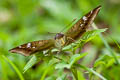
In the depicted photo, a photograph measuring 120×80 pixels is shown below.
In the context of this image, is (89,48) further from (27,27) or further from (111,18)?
(27,27)

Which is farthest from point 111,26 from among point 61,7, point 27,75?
point 27,75

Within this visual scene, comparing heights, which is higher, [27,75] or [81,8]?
[81,8]

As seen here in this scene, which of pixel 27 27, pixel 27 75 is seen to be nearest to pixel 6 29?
pixel 27 27

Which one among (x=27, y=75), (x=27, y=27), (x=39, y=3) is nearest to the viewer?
(x=27, y=75)

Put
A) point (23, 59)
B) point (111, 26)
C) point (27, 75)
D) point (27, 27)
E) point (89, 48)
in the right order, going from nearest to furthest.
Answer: point (27, 75) < point (23, 59) < point (89, 48) < point (111, 26) < point (27, 27)

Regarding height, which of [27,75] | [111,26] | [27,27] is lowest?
[27,75]

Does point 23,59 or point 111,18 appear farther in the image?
point 111,18

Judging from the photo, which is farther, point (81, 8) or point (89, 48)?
point (81, 8)

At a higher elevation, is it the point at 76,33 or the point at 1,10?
the point at 1,10

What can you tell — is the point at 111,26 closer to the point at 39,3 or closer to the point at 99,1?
the point at 99,1
